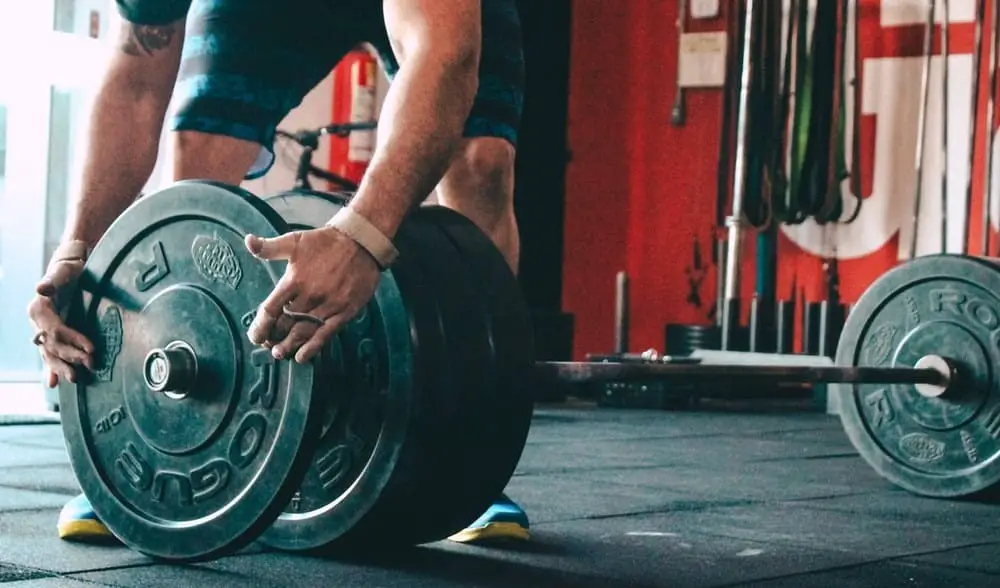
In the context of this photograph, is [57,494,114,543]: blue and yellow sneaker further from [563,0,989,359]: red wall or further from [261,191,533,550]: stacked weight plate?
[563,0,989,359]: red wall

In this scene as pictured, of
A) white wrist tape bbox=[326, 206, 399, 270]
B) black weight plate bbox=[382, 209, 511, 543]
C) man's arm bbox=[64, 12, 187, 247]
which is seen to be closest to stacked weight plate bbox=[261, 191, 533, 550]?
black weight plate bbox=[382, 209, 511, 543]

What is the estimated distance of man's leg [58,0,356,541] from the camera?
181 cm

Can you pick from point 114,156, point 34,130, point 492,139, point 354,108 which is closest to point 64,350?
point 114,156

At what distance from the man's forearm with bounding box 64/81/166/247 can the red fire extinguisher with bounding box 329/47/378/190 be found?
2957mm

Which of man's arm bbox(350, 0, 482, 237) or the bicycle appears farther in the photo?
the bicycle

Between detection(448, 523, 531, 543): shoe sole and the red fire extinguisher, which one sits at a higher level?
the red fire extinguisher

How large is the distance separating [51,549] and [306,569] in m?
0.32

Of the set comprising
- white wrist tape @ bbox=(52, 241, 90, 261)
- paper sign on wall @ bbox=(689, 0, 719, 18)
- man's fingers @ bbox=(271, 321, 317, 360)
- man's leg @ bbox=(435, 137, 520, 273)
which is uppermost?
paper sign on wall @ bbox=(689, 0, 719, 18)

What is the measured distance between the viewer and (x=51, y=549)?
1.63 metres

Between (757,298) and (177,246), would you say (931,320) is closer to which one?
(177,246)

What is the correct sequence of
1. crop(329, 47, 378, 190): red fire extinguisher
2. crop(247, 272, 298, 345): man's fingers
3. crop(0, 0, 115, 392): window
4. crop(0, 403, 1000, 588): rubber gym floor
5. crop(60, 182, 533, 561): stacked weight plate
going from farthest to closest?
crop(329, 47, 378, 190): red fire extinguisher
crop(0, 0, 115, 392): window
crop(0, 403, 1000, 588): rubber gym floor
crop(60, 182, 533, 561): stacked weight plate
crop(247, 272, 298, 345): man's fingers

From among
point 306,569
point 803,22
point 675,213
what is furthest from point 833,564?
point 675,213

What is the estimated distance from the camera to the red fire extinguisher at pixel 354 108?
15.7ft

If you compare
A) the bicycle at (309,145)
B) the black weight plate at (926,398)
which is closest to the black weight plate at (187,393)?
the black weight plate at (926,398)
